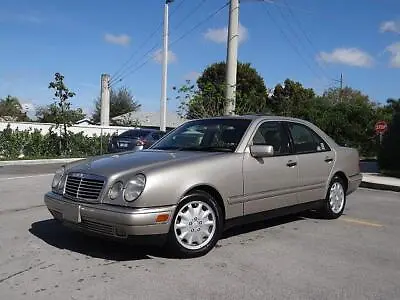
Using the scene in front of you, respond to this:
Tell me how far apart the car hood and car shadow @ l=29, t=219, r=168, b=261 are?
2.57ft

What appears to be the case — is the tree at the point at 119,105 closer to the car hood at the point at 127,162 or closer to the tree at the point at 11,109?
the tree at the point at 11,109

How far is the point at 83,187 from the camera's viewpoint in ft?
18.4

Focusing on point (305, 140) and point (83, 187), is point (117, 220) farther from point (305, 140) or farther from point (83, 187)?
point (305, 140)

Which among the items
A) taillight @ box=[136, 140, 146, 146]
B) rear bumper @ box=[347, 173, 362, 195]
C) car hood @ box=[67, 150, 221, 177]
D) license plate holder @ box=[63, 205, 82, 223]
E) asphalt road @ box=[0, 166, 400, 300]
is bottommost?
asphalt road @ box=[0, 166, 400, 300]

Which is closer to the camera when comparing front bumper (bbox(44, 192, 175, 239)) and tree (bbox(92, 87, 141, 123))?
front bumper (bbox(44, 192, 175, 239))

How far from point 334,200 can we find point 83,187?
3.98 m

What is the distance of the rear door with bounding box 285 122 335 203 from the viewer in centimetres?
712

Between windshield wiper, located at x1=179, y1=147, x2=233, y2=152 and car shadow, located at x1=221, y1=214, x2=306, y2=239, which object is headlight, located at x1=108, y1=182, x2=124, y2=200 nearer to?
windshield wiper, located at x1=179, y1=147, x2=233, y2=152

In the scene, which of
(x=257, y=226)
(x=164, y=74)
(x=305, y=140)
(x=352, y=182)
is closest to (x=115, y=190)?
(x=257, y=226)

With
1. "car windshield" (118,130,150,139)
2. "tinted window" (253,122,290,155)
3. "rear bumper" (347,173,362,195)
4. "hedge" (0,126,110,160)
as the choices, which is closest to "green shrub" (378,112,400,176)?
"car windshield" (118,130,150,139)

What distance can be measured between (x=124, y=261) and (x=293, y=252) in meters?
1.90

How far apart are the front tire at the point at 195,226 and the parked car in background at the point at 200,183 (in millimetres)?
11

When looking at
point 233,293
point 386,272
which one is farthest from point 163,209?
point 386,272

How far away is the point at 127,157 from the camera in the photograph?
20.0ft
